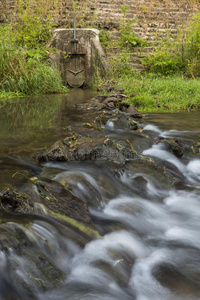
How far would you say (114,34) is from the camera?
46.3ft

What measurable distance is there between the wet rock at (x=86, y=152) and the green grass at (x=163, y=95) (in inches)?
143

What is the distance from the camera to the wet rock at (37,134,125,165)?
12.2 ft

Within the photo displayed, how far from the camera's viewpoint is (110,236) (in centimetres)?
256

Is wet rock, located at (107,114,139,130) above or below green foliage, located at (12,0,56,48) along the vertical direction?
below

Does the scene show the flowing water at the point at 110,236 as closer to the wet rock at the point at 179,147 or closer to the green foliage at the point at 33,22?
the wet rock at the point at 179,147

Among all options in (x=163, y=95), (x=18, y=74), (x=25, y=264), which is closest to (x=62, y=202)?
(x=25, y=264)

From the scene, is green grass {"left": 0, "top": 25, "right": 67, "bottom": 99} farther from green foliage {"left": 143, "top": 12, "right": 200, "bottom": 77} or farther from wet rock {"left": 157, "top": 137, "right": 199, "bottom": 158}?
wet rock {"left": 157, "top": 137, "right": 199, "bottom": 158}

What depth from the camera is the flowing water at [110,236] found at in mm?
1988

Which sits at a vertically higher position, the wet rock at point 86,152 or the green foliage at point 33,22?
the green foliage at point 33,22

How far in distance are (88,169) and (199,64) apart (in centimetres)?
842

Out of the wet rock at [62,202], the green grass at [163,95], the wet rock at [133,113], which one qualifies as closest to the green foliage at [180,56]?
the green grass at [163,95]

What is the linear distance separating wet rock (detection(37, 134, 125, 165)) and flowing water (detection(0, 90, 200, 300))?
0.36 feet

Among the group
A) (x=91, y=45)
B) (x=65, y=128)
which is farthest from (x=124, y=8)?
(x=65, y=128)

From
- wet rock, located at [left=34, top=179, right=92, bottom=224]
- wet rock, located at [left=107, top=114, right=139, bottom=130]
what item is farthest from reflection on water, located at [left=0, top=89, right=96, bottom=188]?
wet rock, located at [left=107, top=114, right=139, bottom=130]
